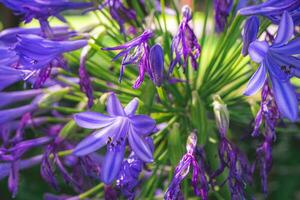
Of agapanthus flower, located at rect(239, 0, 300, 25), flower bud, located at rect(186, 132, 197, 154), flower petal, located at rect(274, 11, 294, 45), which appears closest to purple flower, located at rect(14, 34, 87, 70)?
flower bud, located at rect(186, 132, 197, 154)

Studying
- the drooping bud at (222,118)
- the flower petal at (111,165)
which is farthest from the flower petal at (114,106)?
the drooping bud at (222,118)

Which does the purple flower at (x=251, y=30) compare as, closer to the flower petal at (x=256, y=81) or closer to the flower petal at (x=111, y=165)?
the flower petal at (x=256, y=81)

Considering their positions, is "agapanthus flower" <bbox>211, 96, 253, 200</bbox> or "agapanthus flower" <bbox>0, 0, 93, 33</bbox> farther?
"agapanthus flower" <bbox>0, 0, 93, 33</bbox>

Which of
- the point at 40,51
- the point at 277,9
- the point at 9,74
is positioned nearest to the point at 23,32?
the point at 9,74

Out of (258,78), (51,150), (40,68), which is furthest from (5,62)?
(258,78)

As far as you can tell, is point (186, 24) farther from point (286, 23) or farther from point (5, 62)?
point (5, 62)

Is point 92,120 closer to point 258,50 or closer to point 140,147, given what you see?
point 140,147

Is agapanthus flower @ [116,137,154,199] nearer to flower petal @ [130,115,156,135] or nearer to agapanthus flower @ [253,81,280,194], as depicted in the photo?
flower petal @ [130,115,156,135]

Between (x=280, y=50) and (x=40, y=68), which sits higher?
(x=280, y=50)
